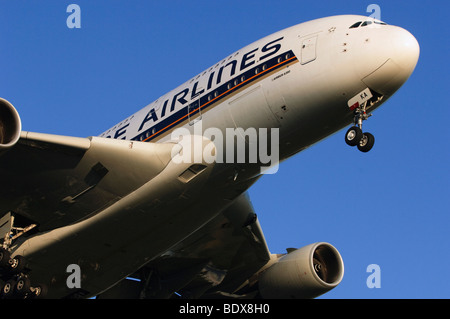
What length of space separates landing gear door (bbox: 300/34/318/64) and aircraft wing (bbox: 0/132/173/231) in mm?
4582

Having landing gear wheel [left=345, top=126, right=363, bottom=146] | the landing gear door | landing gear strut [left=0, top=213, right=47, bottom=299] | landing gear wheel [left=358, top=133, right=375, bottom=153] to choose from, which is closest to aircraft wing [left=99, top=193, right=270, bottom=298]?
landing gear strut [left=0, top=213, right=47, bottom=299]

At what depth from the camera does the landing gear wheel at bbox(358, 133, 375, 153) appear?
20.2m

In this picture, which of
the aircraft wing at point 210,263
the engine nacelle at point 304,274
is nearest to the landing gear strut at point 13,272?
the aircraft wing at point 210,263

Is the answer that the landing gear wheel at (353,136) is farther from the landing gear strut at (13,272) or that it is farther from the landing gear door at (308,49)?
the landing gear strut at (13,272)

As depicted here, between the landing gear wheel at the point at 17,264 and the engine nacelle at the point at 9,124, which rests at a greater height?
the engine nacelle at the point at 9,124

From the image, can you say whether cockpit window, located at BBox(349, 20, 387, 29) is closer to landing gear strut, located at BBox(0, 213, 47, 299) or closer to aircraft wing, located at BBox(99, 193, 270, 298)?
aircraft wing, located at BBox(99, 193, 270, 298)

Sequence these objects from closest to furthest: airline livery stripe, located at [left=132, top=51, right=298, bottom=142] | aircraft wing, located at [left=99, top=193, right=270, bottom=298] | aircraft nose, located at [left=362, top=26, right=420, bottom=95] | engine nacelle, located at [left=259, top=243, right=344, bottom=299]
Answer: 1. aircraft nose, located at [left=362, top=26, right=420, bottom=95]
2. airline livery stripe, located at [left=132, top=51, right=298, bottom=142]
3. aircraft wing, located at [left=99, top=193, right=270, bottom=298]
4. engine nacelle, located at [left=259, top=243, right=344, bottom=299]

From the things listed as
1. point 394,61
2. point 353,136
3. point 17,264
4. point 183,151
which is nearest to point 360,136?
point 353,136

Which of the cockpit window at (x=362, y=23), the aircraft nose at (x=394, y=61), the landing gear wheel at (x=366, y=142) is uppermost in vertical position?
the cockpit window at (x=362, y=23)

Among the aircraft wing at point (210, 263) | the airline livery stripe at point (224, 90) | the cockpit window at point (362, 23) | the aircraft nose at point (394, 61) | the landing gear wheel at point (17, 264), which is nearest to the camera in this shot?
the aircraft nose at point (394, 61)

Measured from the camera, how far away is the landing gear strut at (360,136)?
66.4 ft

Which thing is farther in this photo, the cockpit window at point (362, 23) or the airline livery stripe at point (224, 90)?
the airline livery stripe at point (224, 90)

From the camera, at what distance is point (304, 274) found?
87.2 feet

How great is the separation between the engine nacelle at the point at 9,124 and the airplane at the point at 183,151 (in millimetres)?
26
